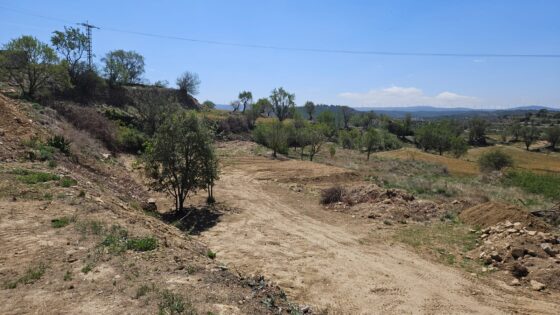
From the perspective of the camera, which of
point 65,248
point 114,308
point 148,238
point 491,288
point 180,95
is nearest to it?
point 114,308

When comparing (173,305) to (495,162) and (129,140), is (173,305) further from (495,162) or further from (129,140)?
(495,162)

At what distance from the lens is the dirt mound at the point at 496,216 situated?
15452 millimetres

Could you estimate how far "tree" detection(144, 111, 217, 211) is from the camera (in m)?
17.7

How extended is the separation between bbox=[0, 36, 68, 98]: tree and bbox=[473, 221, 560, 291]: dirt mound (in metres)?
35.8

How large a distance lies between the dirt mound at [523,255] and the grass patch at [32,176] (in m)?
14.6

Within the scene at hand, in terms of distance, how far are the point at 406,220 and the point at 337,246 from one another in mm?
5296

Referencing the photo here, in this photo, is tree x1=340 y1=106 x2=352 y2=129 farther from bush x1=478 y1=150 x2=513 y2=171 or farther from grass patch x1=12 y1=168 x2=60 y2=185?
grass patch x1=12 y1=168 x2=60 y2=185

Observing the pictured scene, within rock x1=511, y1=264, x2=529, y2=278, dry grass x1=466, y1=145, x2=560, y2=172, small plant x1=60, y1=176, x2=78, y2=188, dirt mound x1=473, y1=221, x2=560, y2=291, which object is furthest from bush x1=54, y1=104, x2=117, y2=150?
dry grass x1=466, y1=145, x2=560, y2=172

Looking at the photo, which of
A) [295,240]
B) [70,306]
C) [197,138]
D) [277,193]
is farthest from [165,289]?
[277,193]

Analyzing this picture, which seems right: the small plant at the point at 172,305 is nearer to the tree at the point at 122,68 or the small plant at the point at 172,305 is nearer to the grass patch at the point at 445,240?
the grass patch at the point at 445,240

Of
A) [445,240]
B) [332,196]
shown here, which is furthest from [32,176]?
[445,240]

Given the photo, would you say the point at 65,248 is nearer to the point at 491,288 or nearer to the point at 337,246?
the point at 337,246

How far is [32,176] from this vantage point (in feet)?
40.7

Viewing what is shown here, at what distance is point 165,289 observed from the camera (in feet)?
21.6
